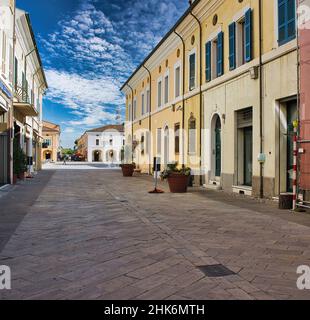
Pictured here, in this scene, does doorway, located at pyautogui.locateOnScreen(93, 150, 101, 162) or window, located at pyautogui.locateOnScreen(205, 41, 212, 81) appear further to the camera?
doorway, located at pyautogui.locateOnScreen(93, 150, 101, 162)

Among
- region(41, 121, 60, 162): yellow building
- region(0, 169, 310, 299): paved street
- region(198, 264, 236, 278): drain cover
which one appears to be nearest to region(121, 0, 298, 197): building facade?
region(0, 169, 310, 299): paved street

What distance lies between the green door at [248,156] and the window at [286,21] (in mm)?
3247

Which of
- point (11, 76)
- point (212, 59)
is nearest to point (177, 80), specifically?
point (212, 59)

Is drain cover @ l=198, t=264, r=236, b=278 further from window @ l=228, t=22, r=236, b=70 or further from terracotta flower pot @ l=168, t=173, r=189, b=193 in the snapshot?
window @ l=228, t=22, r=236, b=70

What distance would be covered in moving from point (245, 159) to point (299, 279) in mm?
8872

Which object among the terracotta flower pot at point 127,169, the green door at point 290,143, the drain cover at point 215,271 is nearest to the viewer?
the drain cover at point 215,271

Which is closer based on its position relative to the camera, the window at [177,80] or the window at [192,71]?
the window at [192,71]

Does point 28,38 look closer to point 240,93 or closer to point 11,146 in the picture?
point 11,146

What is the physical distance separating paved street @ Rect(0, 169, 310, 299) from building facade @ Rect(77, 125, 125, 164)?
230 feet

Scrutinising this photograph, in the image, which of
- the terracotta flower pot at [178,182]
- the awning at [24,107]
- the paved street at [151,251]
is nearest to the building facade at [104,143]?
the awning at [24,107]

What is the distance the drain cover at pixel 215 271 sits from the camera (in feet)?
12.8

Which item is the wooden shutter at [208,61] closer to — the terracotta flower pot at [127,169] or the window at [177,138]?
the window at [177,138]

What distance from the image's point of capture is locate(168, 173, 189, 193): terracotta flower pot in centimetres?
1259
